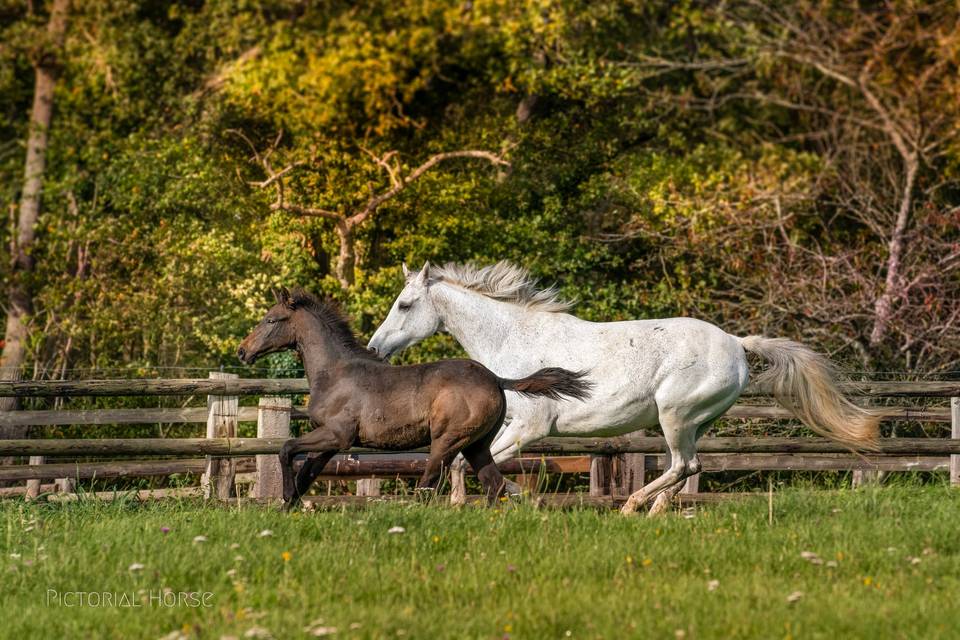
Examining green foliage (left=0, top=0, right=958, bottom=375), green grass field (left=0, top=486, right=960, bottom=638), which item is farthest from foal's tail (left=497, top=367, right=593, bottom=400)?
green foliage (left=0, top=0, right=958, bottom=375)

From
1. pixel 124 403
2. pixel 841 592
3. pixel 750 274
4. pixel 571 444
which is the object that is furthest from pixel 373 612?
pixel 750 274

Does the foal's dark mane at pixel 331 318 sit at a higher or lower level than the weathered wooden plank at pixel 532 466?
higher

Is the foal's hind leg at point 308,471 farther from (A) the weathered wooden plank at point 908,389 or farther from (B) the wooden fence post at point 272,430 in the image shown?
(A) the weathered wooden plank at point 908,389

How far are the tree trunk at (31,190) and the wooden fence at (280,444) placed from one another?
682 centimetres

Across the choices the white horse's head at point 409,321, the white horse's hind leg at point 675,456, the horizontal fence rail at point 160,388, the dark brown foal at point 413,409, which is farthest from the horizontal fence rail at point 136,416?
the dark brown foal at point 413,409

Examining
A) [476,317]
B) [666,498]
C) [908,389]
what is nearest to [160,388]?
[476,317]

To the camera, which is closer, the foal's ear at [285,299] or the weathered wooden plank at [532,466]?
the foal's ear at [285,299]

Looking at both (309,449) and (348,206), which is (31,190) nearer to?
(348,206)

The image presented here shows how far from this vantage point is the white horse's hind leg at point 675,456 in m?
8.31

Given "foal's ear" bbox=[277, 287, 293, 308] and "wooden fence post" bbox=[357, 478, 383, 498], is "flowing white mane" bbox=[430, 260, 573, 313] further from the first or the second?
"wooden fence post" bbox=[357, 478, 383, 498]

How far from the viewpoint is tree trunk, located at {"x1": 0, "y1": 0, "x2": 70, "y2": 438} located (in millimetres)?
17406

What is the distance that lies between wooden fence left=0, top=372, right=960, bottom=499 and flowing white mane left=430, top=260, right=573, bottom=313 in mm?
1107

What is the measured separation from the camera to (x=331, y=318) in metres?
8.12

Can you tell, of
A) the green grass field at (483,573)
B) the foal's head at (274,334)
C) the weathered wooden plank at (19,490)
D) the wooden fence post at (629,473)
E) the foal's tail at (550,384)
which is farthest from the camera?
the weathered wooden plank at (19,490)
